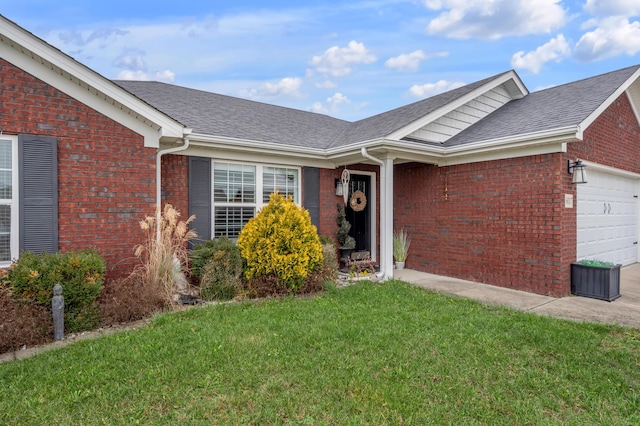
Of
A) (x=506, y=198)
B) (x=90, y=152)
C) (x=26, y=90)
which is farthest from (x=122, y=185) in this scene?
(x=506, y=198)

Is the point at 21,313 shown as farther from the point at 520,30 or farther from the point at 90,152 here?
the point at 520,30

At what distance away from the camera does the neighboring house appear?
205 inches

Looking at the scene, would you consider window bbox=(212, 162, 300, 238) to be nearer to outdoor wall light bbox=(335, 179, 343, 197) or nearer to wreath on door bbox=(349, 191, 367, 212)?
outdoor wall light bbox=(335, 179, 343, 197)

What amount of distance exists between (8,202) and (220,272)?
10.3 feet

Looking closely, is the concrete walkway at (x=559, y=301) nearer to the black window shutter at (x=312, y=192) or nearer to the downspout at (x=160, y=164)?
the black window shutter at (x=312, y=192)

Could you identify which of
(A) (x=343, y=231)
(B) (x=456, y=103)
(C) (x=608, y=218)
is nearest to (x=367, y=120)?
(B) (x=456, y=103)

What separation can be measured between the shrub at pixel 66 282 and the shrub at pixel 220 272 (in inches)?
64.8

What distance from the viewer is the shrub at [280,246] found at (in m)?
6.14

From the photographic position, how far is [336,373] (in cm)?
332

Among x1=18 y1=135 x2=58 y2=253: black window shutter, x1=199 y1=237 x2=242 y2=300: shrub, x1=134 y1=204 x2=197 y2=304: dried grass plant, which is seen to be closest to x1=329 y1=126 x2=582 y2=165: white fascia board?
x1=199 y1=237 x2=242 y2=300: shrub

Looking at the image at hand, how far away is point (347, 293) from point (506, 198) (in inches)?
149

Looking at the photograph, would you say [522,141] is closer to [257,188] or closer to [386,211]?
[386,211]

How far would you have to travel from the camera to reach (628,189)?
9.26 m

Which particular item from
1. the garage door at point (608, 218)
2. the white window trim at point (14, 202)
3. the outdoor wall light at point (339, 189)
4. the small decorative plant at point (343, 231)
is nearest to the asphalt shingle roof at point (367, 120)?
the outdoor wall light at point (339, 189)
